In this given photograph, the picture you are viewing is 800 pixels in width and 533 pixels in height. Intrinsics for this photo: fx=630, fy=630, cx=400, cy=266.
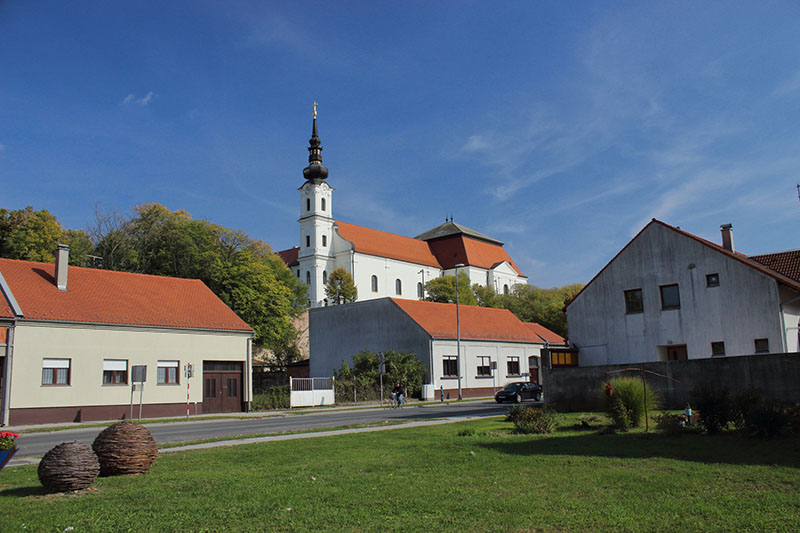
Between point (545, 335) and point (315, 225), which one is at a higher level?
point (315, 225)

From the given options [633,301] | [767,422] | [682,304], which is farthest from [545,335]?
[767,422]

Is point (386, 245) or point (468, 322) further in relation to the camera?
point (386, 245)

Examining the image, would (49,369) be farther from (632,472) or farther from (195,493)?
(632,472)

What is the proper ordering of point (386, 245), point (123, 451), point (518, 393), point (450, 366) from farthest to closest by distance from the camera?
point (386, 245), point (450, 366), point (518, 393), point (123, 451)

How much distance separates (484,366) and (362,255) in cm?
4930

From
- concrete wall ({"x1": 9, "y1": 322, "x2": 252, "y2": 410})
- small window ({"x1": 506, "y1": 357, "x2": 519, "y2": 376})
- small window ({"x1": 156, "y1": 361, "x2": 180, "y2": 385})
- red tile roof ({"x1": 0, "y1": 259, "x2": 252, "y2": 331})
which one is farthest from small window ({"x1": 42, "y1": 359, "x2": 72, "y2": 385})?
small window ({"x1": 506, "y1": 357, "x2": 519, "y2": 376})

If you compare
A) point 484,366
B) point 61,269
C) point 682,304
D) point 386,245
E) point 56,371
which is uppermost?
point 386,245

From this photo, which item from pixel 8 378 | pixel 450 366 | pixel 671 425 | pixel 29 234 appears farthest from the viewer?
pixel 29 234

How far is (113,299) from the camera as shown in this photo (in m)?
34.9

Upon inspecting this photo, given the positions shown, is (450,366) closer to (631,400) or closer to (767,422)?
(631,400)

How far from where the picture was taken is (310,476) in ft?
33.9

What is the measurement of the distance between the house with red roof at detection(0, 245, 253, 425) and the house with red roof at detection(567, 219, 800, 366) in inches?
801

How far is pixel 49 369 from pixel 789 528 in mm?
31605

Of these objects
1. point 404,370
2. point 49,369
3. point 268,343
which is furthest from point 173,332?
point 268,343
